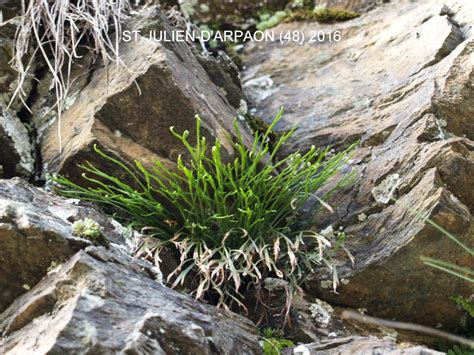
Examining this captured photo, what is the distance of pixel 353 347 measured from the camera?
2.55 m

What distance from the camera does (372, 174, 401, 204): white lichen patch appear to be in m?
3.22

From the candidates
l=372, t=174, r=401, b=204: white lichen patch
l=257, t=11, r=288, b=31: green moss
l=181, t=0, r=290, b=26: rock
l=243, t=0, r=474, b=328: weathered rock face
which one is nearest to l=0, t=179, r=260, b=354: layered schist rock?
l=243, t=0, r=474, b=328: weathered rock face

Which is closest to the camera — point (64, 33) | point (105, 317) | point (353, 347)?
point (105, 317)

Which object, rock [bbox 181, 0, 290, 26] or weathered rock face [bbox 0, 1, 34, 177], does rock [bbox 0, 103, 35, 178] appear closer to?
weathered rock face [bbox 0, 1, 34, 177]

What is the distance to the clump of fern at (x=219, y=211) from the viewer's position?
9.86ft

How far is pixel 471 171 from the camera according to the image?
307 cm

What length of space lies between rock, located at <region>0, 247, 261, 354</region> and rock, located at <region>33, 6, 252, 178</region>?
867 mm

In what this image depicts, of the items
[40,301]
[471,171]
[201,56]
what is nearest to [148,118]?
A: [201,56]

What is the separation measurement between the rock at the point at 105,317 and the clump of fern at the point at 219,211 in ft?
1.67

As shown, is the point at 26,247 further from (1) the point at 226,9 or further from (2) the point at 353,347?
(1) the point at 226,9

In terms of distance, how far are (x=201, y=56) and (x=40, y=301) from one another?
2222 millimetres

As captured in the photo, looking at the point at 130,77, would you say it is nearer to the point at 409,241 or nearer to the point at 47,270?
the point at 47,270

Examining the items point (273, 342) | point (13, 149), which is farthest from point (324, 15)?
point (273, 342)

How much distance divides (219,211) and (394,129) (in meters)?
1.04
